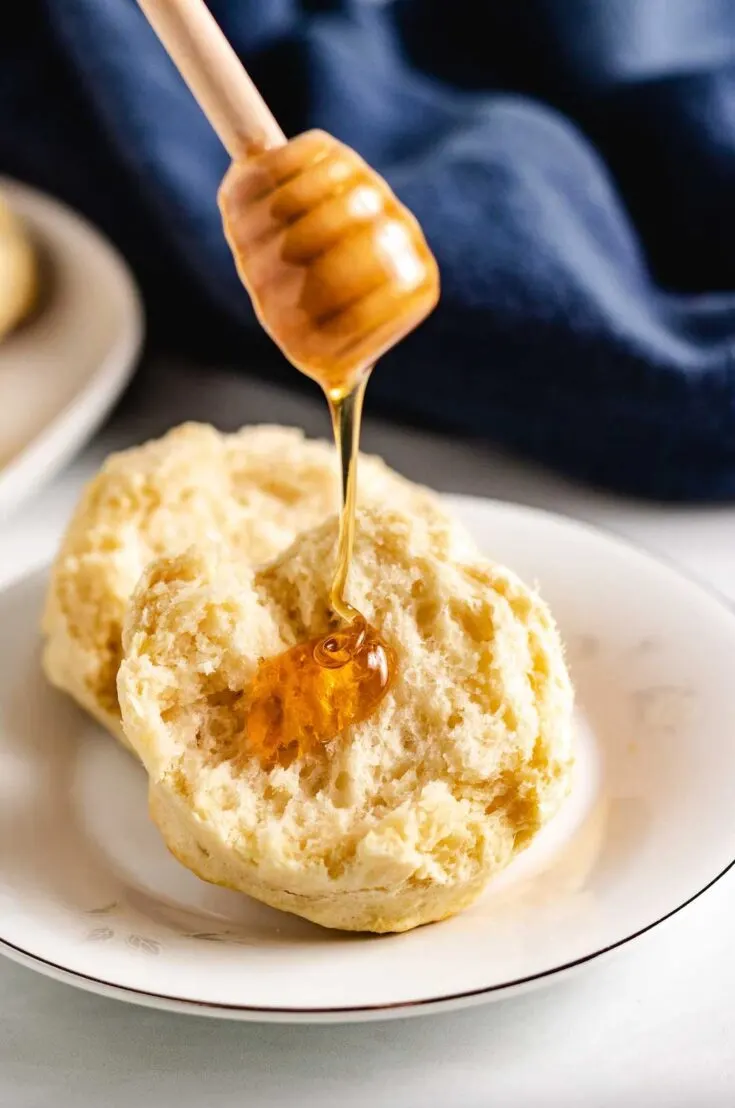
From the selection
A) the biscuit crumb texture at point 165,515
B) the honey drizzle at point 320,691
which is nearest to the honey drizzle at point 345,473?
the honey drizzle at point 320,691

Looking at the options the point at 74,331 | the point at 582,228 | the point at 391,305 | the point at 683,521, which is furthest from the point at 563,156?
the point at 391,305

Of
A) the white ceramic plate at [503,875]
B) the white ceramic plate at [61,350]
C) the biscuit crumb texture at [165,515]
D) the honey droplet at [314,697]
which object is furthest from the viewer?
the white ceramic plate at [61,350]

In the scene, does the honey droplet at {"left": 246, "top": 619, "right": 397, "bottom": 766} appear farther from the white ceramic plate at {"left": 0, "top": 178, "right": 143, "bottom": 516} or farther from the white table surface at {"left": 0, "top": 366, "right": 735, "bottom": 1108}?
the white ceramic plate at {"left": 0, "top": 178, "right": 143, "bottom": 516}

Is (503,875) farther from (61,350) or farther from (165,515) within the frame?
(61,350)

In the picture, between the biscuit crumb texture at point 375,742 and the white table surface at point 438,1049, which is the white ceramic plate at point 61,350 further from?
the white table surface at point 438,1049

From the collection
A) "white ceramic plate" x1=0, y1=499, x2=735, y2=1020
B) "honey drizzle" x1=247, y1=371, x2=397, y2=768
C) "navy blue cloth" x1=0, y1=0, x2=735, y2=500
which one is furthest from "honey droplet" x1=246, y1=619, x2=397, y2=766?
"navy blue cloth" x1=0, y1=0, x2=735, y2=500

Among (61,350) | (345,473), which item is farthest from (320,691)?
(61,350)

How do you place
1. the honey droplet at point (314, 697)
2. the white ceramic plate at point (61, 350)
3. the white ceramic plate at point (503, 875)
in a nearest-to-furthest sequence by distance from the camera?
the white ceramic plate at point (503, 875) → the honey droplet at point (314, 697) → the white ceramic plate at point (61, 350)
